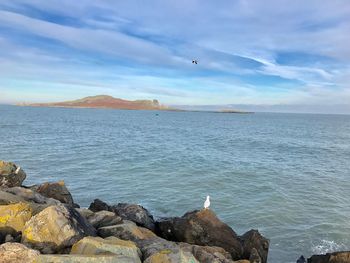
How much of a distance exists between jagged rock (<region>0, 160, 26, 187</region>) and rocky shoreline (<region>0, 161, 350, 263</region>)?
87.1 inches

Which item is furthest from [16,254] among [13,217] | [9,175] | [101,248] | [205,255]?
[9,175]

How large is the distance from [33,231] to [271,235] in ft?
44.9

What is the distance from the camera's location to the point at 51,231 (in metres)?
9.14

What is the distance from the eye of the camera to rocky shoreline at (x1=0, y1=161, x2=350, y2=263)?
8.30 m

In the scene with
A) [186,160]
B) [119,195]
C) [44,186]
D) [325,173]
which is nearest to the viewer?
[44,186]

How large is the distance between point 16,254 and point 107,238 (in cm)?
260

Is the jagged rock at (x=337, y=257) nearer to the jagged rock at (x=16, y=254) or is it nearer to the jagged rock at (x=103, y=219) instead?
the jagged rock at (x=103, y=219)

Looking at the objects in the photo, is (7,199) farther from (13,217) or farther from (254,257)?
(254,257)

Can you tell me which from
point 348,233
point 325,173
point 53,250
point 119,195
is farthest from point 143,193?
point 325,173

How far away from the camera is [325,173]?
35.8 metres

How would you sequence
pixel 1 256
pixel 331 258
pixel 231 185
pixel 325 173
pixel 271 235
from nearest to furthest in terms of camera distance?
pixel 1 256 → pixel 331 258 → pixel 271 235 → pixel 231 185 → pixel 325 173

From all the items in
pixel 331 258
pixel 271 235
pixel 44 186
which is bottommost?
pixel 271 235

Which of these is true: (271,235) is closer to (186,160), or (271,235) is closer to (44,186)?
(44,186)

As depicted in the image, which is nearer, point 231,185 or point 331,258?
point 331,258
